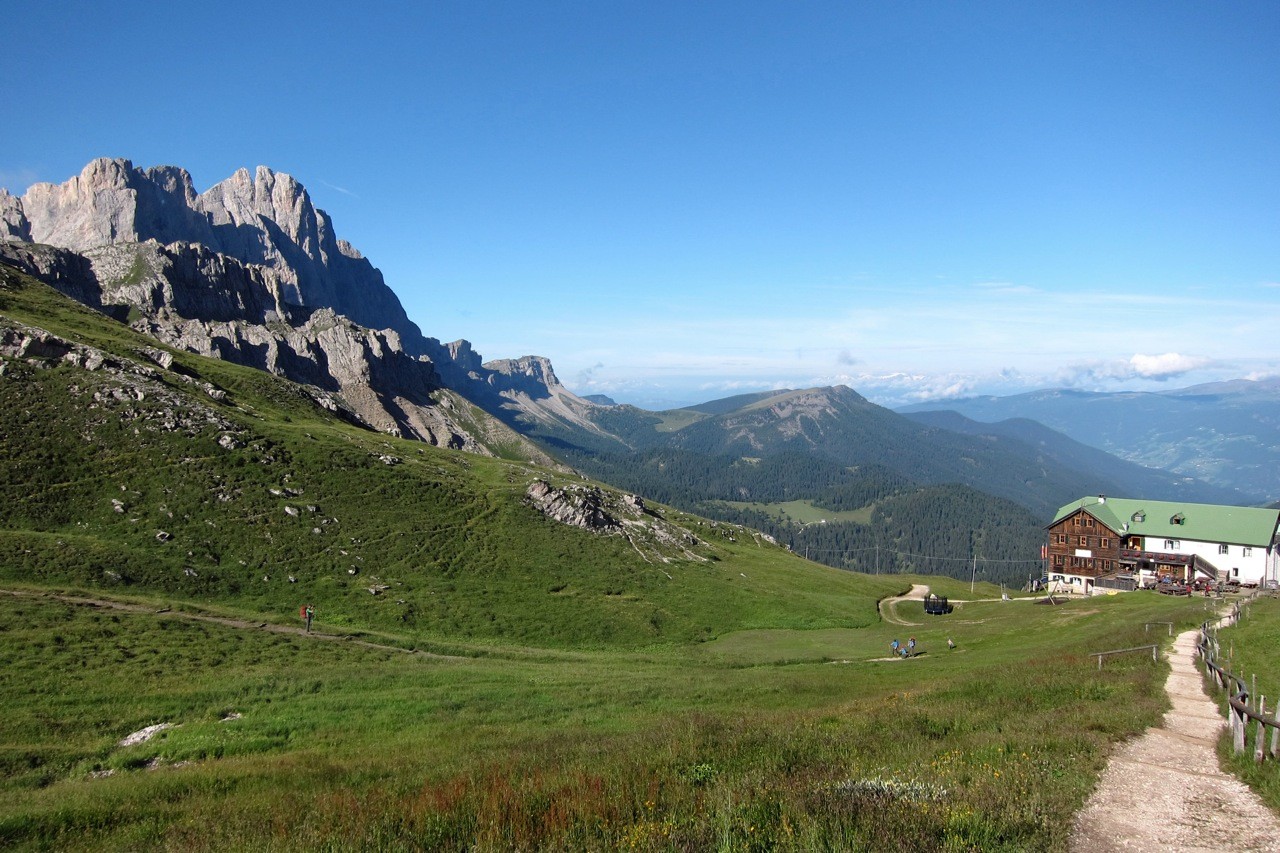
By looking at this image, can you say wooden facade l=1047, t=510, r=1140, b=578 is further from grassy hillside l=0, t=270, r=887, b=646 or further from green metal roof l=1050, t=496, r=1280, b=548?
grassy hillside l=0, t=270, r=887, b=646

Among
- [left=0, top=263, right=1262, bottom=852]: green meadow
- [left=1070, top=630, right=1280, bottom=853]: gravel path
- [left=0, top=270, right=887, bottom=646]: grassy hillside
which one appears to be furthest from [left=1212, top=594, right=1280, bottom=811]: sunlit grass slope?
[left=0, top=270, right=887, bottom=646]: grassy hillside

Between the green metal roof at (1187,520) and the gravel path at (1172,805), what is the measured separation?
83541mm

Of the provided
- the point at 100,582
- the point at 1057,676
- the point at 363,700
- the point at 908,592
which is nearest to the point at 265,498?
the point at 100,582

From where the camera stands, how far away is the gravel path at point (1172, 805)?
39.0ft

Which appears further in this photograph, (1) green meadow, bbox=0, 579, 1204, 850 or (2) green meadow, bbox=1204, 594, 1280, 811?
(2) green meadow, bbox=1204, 594, 1280, 811

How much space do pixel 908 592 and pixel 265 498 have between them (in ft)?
276

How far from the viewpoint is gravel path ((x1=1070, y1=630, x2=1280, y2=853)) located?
468 inches

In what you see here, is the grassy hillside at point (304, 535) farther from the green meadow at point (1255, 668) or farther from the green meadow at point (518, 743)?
the green meadow at point (1255, 668)

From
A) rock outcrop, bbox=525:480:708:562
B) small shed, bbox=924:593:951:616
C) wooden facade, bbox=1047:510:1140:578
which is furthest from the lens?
wooden facade, bbox=1047:510:1140:578

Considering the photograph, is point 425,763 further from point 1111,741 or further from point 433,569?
point 433,569

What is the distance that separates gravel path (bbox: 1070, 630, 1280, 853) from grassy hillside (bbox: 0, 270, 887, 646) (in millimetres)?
40740

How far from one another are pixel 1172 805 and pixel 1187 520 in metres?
95.0

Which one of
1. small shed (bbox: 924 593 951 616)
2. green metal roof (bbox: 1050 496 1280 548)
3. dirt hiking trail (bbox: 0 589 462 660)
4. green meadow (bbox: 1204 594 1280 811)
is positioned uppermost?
green metal roof (bbox: 1050 496 1280 548)

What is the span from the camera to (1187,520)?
282ft
